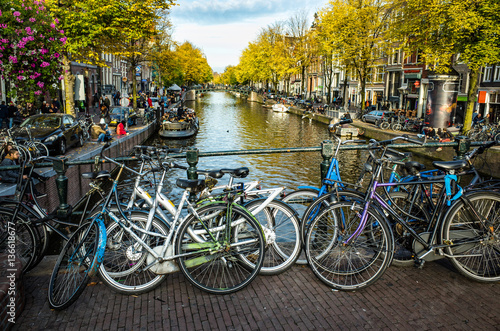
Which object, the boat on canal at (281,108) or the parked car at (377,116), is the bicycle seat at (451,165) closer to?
the parked car at (377,116)

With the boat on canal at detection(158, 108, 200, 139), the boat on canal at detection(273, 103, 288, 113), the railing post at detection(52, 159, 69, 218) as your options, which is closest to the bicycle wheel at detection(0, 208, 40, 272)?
the railing post at detection(52, 159, 69, 218)

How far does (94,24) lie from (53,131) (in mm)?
6700

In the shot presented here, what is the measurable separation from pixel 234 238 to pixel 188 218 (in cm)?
47

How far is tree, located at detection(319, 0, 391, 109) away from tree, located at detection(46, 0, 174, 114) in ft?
56.3

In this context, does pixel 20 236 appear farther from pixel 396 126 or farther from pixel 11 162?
pixel 396 126

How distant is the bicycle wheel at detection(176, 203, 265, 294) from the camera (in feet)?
11.5

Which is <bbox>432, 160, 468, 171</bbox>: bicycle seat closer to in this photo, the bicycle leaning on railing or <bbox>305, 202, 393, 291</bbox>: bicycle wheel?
<bbox>305, 202, 393, 291</bbox>: bicycle wheel

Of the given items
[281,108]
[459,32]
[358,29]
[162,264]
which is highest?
[358,29]

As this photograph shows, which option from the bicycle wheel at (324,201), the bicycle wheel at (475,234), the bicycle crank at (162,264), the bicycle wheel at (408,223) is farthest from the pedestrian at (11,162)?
the bicycle wheel at (475,234)

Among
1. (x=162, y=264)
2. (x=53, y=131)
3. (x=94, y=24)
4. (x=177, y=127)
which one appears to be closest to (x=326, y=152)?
(x=162, y=264)

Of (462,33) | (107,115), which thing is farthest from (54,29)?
(462,33)

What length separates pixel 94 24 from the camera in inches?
723

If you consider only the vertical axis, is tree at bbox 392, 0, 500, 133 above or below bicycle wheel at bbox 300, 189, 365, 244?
above

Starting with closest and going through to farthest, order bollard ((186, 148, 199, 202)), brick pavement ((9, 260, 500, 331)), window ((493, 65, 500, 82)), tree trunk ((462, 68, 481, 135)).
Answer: brick pavement ((9, 260, 500, 331))
bollard ((186, 148, 199, 202))
tree trunk ((462, 68, 481, 135))
window ((493, 65, 500, 82))
